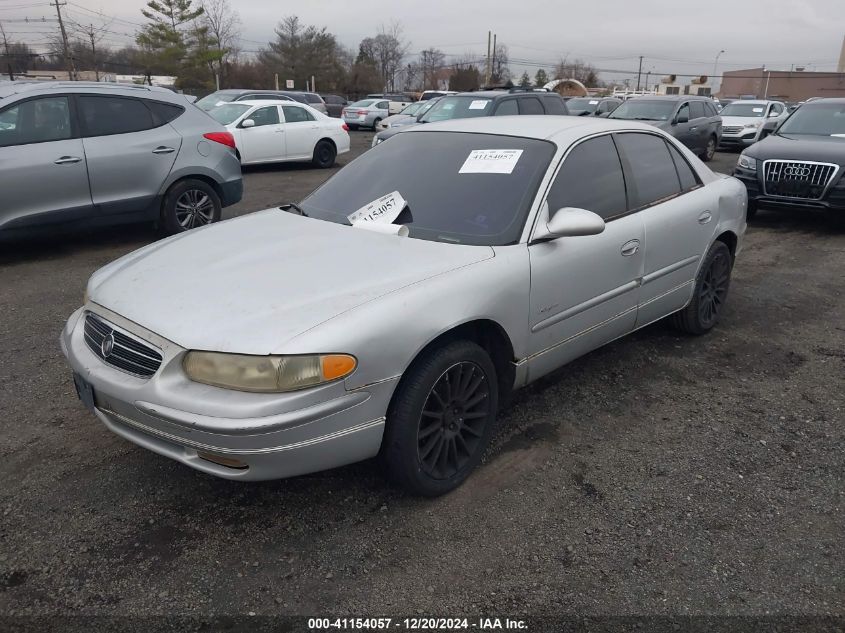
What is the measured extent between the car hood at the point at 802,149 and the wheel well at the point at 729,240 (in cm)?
413

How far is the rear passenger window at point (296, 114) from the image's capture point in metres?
13.8

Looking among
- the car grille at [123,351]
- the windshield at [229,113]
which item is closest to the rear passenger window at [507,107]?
the windshield at [229,113]

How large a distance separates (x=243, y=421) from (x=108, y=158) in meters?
5.55

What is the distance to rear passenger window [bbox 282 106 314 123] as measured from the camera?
13.8 meters

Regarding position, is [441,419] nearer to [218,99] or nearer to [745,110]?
[218,99]

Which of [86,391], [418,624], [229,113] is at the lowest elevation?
[418,624]

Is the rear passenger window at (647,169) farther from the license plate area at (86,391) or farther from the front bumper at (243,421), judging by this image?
the license plate area at (86,391)

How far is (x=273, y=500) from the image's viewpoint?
9.64 ft

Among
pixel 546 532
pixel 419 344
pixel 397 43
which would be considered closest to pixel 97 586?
pixel 419 344

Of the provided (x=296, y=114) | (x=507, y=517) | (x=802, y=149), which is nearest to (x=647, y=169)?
(x=507, y=517)

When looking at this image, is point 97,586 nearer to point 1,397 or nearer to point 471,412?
point 471,412

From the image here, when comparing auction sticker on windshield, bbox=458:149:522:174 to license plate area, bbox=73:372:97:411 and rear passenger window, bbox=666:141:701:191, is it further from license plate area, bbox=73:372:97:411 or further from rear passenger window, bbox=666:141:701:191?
license plate area, bbox=73:372:97:411

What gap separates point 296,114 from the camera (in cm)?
1396

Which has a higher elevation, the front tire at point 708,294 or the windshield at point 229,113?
the windshield at point 229,113
